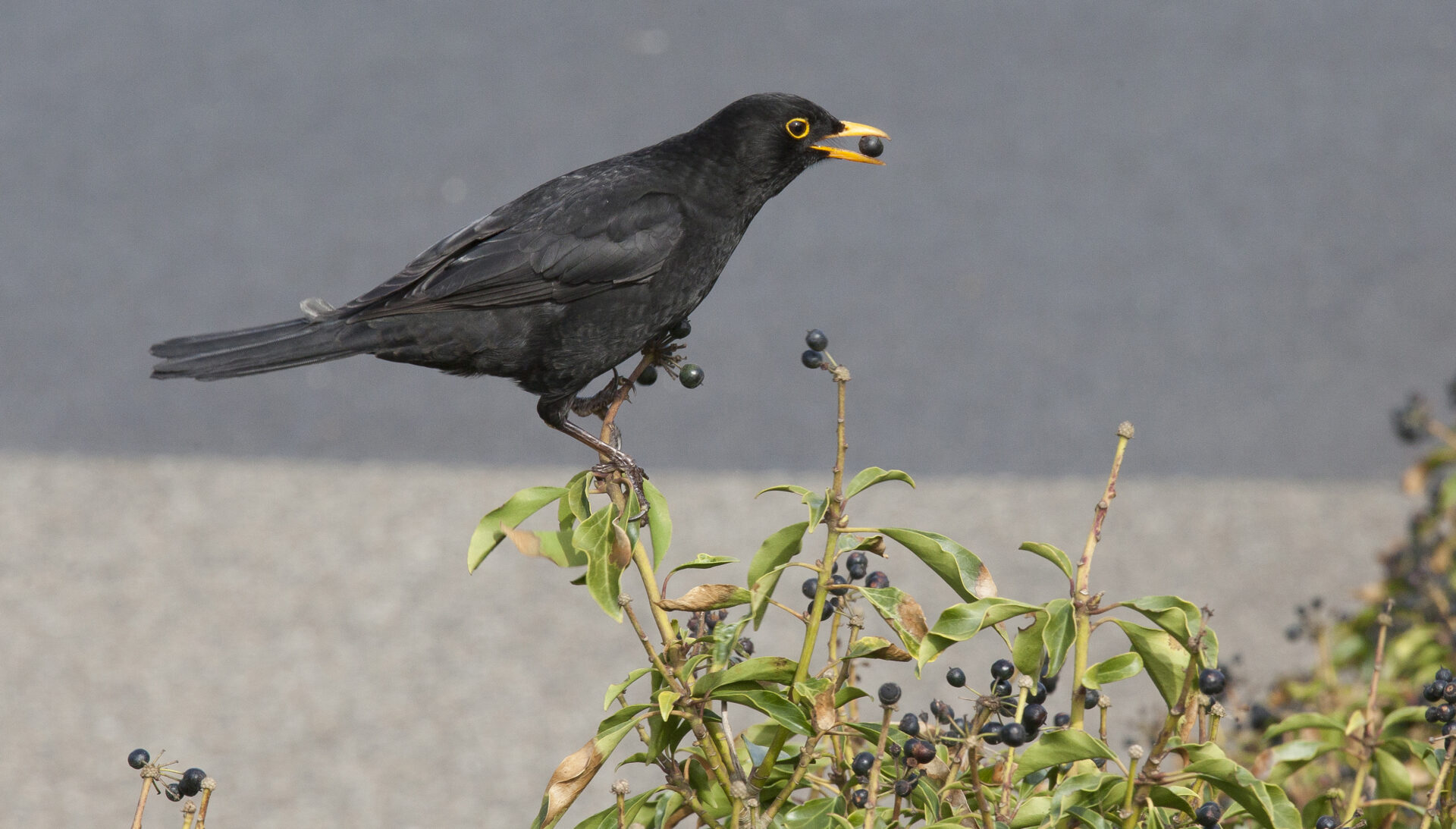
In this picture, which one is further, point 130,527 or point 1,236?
point 1,236

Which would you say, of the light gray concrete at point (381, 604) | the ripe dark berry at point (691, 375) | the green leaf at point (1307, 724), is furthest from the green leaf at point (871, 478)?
the light gray concrete at point (381, 604)

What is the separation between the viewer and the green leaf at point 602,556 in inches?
62.7

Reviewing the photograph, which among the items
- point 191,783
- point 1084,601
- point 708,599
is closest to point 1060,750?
point 1084,601

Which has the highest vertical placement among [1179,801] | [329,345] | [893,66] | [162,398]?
[893,66]

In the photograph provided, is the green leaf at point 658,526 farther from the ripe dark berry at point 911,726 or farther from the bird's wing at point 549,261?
the bird's wing at point 549,261

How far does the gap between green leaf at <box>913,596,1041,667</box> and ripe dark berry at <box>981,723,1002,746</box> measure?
103 millimetres

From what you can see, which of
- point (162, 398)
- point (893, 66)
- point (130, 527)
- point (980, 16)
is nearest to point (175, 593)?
point (130, 527)

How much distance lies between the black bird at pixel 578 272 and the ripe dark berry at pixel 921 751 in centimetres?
117

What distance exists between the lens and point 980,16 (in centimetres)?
918

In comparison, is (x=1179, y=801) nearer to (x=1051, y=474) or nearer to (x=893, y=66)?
(x=1051, y=474)

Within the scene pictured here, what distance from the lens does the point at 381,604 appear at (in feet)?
16.9

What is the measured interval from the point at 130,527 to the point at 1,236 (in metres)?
2.70

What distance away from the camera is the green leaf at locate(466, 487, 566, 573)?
1708 mm

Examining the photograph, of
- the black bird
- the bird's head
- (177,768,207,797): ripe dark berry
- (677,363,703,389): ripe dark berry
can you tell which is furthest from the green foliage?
the bird's head
